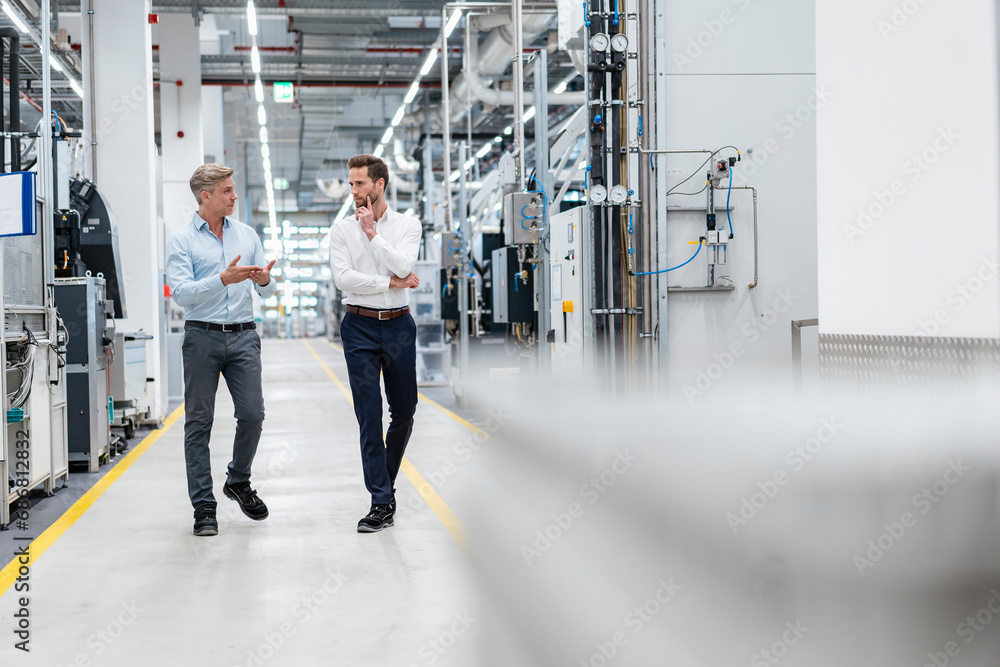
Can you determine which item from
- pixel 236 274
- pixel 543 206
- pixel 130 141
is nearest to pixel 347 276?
pixel 236 274

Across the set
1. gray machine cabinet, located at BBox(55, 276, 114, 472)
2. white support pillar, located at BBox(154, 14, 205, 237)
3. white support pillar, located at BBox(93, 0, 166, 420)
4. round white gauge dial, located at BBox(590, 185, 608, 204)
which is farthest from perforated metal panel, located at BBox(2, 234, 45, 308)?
white support pillar, located at BBox(154, 14, 205, 237)

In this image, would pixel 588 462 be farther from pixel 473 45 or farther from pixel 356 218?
pixel 473 45

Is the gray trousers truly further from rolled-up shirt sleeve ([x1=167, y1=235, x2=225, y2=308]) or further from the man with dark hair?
the man with dark hair

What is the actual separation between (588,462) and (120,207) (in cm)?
838

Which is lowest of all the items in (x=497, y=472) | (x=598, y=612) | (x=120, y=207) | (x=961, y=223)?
(x=598, y=612)

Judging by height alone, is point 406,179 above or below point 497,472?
above

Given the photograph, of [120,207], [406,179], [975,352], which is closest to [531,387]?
[975,352]

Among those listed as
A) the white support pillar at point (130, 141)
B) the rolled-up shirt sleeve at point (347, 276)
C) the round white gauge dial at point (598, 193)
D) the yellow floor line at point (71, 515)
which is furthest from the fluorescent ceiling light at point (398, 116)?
the rolled-up shirt sleeve at point (347, 276)

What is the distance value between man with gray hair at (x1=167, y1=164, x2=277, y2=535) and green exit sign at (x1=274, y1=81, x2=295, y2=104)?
10.7 meters

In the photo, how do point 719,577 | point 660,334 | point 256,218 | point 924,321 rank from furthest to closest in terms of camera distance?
point 256,218
point 660,334
point 924,321
point 719,577

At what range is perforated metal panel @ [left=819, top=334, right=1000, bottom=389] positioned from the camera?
221 centimetres

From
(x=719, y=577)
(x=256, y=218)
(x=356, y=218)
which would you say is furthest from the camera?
(x=256, y=218)

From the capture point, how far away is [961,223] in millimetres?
2340

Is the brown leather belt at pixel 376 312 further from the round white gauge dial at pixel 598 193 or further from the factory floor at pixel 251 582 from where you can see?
the round white gauge dial at pixel 598 193
